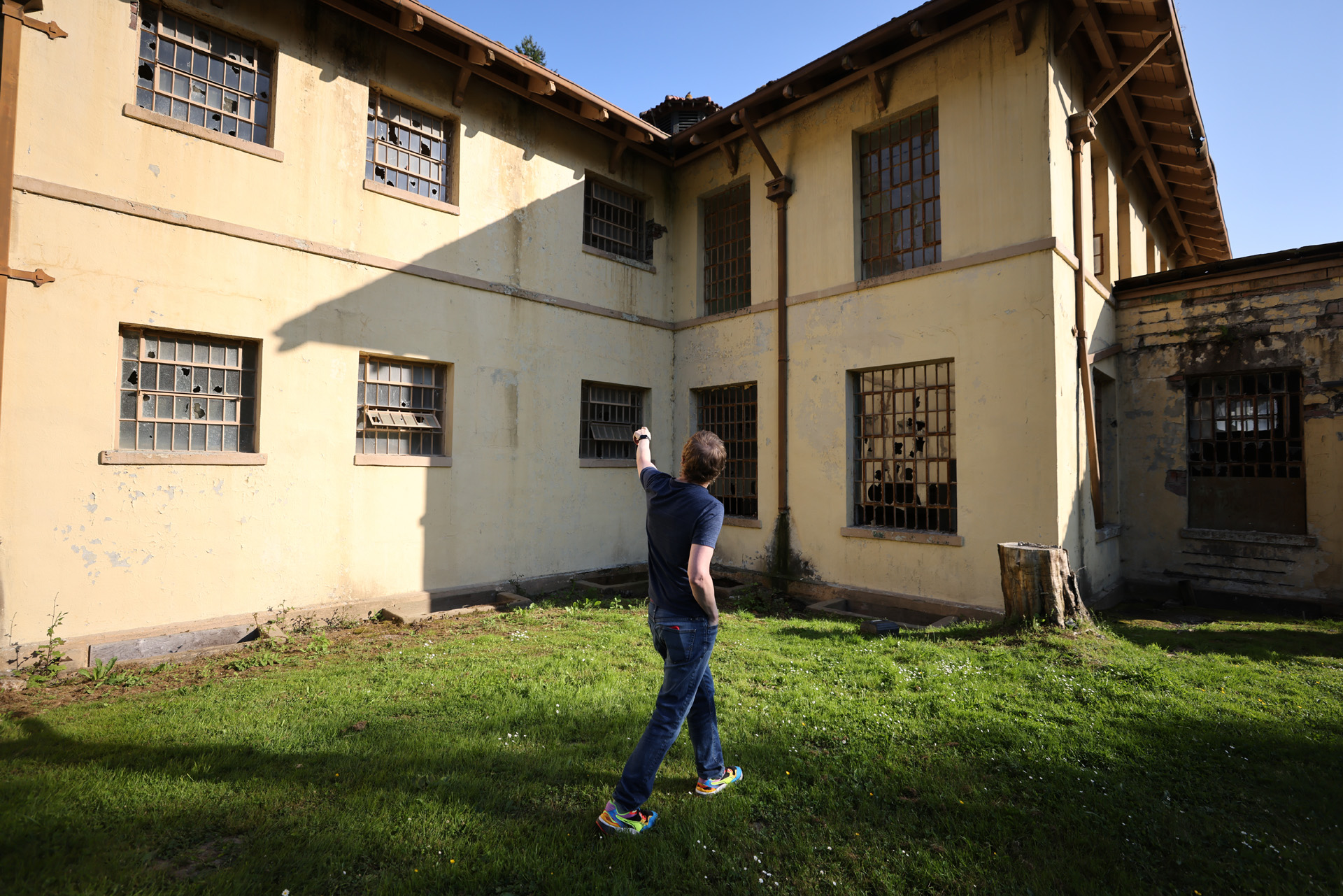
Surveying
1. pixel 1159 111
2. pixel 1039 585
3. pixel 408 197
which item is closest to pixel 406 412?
pixel 408 197

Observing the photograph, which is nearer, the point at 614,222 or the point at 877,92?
the point at 877,92

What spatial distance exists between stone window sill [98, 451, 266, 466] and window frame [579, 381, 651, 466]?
4419 mm

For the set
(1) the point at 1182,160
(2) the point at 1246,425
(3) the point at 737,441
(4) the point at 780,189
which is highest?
(1) the point at 1182,160

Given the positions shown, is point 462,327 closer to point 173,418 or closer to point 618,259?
point 618,259

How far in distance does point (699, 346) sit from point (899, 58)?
4942mm

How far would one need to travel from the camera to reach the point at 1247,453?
9164 mm

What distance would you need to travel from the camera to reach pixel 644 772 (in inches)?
126

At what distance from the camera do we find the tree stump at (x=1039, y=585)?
6.47m

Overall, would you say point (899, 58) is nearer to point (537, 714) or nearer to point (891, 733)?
point (891, 733)

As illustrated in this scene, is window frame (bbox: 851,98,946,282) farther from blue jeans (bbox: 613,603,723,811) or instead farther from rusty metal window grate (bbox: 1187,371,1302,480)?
blue jeans (bbox: 613,603,723,811)

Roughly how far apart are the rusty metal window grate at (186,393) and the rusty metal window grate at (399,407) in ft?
3.92

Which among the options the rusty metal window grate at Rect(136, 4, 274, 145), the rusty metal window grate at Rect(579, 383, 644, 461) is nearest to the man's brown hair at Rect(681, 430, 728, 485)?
the rusty metal window grate at Rect(579, 383, 644, 461)

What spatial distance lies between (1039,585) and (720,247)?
24.4ft

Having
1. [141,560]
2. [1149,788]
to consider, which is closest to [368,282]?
[141,560]
